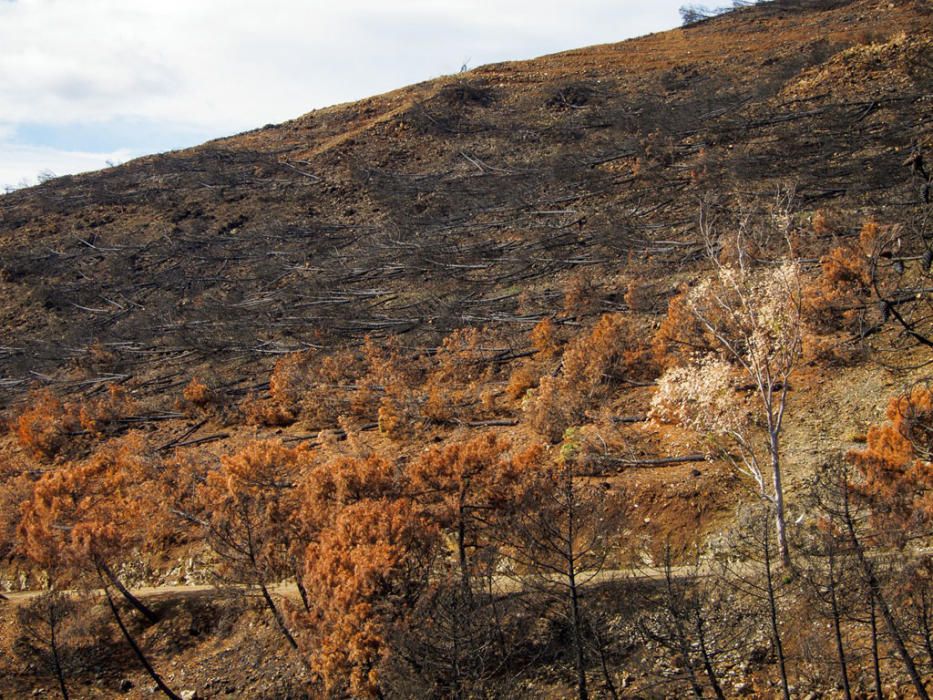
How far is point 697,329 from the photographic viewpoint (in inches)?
734

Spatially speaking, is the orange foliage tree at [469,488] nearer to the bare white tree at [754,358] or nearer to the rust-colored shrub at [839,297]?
the bare white tree at [754,358]

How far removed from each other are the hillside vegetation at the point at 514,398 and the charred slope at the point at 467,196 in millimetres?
234

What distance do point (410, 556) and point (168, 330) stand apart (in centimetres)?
2468

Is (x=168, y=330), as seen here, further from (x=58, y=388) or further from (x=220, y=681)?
(x=220, y=681)

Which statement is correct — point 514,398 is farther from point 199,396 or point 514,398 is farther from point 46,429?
point 46,429

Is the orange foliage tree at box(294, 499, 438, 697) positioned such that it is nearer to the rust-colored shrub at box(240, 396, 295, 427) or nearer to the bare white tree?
the bare white tree

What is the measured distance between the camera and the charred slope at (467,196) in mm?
27234

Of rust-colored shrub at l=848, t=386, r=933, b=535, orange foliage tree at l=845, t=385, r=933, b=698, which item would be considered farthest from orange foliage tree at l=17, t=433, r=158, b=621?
rust-colored shrub at l=848, t=386, r=933, b=535

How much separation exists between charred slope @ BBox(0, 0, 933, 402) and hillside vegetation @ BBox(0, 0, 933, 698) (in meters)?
0.23

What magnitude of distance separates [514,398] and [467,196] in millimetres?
17269

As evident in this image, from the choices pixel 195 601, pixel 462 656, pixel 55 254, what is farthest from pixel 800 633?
pixel 55 254

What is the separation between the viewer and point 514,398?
20625 mm

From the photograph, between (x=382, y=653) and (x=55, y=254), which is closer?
(x=382, y=653)

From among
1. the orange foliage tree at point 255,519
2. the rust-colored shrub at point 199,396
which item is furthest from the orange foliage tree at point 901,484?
the rust-colored shrub at point 199,396
